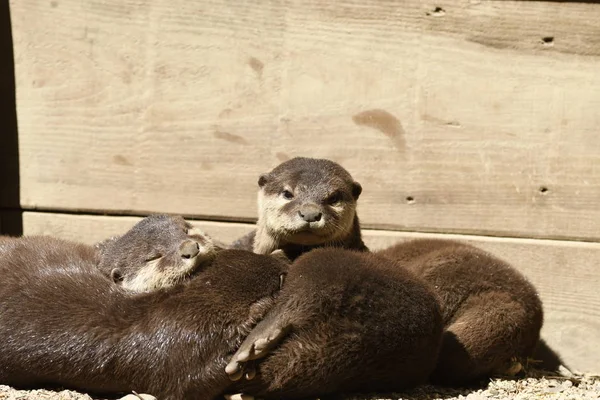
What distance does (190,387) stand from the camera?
11.2ft

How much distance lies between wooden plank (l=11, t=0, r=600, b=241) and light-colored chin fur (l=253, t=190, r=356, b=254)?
1.01 ft

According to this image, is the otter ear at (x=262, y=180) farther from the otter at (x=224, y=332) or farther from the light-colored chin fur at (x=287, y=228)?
the otter at (x=224, y=332)

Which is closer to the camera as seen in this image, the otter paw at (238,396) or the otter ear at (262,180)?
the otter paw at (238,396)

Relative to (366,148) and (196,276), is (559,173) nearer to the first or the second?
(366,148)

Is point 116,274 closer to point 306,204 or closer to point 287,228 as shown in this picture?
point 287,228

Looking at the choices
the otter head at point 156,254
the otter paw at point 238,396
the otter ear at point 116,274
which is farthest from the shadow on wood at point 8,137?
the otter paw at point 238,396

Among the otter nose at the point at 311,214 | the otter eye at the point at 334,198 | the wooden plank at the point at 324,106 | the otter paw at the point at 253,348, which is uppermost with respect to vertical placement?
the wooden plank at the point at 324,106

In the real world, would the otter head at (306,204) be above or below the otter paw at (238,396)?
above

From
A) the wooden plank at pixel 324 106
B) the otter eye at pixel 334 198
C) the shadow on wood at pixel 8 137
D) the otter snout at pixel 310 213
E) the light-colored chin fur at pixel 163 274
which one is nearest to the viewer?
the light-colored chin fur at pixel 163 274

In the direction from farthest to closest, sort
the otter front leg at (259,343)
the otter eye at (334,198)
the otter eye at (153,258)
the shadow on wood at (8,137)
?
1. the shadow on wood at (8,137)
2. the otter eye at (334,198)
3. the otter eye at (153,258)
4. the otter front leg at (259,343)

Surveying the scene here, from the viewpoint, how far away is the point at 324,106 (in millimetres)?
4641

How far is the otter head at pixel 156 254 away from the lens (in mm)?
3760

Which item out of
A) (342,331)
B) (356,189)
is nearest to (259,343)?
(342,331)

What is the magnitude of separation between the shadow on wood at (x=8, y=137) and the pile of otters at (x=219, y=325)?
3.23ft
